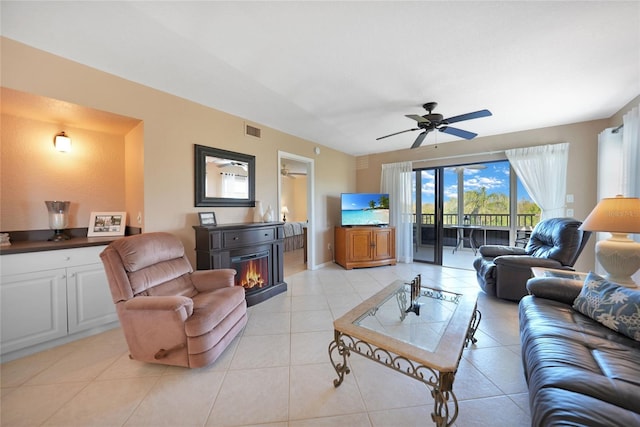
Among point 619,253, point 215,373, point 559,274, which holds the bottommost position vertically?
point 215,373

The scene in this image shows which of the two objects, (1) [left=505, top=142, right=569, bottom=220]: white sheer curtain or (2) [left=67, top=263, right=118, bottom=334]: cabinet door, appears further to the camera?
(1) [left=505, top=142, right=569, bottom=220]: white sheer curtain

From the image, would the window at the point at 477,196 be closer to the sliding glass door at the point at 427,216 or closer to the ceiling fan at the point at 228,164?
the sliding glass door at the point at 427,216

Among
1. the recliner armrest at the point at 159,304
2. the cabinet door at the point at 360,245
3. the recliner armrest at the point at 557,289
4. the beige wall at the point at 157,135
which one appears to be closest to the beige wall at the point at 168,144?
the beige wall at the point at 157,135

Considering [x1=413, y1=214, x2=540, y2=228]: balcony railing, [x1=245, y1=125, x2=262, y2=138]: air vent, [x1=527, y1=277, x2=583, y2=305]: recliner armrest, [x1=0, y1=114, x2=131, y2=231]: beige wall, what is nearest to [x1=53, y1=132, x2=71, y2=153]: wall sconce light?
[x1=0, y1=114, x2=131, y2=231]: beige wall

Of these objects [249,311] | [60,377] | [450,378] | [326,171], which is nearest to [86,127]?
[60,377]

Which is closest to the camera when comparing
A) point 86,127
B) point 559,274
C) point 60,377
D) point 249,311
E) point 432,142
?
point 60,377

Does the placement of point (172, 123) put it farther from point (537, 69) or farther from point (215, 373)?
point (537, 69)

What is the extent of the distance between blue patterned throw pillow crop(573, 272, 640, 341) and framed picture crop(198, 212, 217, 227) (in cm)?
348

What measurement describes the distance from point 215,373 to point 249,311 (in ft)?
3.36

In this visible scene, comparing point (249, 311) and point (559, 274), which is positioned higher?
point (559, 274)

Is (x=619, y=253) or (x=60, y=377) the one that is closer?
(x=60, y=377)

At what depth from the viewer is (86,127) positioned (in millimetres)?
2488

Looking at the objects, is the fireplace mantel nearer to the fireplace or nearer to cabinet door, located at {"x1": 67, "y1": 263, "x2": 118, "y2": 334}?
the fireplace

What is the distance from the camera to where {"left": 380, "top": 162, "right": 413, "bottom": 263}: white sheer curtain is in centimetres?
491
